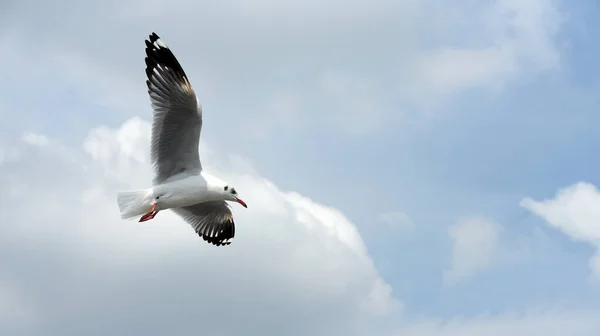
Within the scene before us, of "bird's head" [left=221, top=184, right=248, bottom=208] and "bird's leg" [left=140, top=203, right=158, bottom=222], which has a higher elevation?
"bird's head" [left=221, top=184, right=248, bottom=208]

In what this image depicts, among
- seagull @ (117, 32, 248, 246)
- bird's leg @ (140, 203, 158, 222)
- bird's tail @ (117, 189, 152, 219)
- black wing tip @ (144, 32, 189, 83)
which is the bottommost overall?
bird's leg @ (140, 203, 158, 222)

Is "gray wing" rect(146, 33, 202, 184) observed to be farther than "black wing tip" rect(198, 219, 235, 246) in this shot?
No

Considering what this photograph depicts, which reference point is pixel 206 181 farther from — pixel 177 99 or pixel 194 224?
pixel 194 224

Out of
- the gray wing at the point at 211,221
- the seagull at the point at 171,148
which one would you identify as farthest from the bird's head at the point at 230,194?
the gray wing at the point at 211,221

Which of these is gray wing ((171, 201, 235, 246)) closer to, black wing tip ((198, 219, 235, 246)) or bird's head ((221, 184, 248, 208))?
black wing tip ((198, 219, 235, 246))

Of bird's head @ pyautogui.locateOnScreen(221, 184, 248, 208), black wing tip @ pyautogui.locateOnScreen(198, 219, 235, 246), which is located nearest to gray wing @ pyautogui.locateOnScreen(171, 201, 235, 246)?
black wing tip @ pyautogui.locateOnScreen(198, 219, 235, 246)

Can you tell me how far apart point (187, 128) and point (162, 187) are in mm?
1206

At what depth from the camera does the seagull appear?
52.7ft

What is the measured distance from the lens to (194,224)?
19.7m

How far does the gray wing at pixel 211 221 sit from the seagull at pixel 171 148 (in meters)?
2.49

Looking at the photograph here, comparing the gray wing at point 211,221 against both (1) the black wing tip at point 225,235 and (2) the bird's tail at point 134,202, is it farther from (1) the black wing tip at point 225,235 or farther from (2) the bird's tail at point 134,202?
(2) the bird's tail at point 134,202

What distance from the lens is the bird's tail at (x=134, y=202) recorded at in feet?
54.3

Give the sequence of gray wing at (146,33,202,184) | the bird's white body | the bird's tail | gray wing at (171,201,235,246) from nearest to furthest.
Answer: gray wing at (146,33,202,184) → the bird's white body → the bird's tail → gray wing at (171,201,235,246)

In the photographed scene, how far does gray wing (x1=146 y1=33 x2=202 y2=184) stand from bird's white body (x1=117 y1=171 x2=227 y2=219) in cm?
30
